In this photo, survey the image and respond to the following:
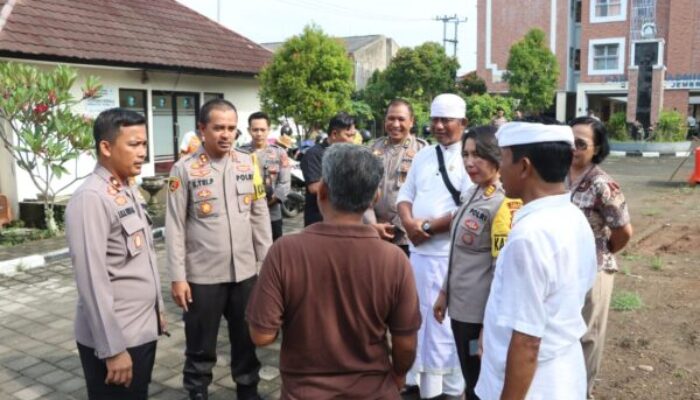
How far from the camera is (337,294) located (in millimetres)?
1825

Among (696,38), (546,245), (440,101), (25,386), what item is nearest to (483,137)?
(440,101)

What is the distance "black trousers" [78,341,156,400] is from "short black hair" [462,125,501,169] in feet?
5.83

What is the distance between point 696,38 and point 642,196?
21725 mm

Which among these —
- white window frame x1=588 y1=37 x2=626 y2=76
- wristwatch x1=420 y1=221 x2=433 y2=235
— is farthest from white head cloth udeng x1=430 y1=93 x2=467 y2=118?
white window frame x1=588 y1=37 x2=626 y2=76

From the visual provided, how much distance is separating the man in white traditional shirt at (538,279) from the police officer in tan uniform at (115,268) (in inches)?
57.1

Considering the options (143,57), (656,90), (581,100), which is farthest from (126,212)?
(581,100)

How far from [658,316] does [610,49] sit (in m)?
29.9

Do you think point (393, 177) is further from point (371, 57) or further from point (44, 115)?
point (371, 57)

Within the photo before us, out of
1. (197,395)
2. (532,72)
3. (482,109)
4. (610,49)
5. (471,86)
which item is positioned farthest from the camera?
(471,86)

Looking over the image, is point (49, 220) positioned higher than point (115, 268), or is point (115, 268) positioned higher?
point (115, 268)

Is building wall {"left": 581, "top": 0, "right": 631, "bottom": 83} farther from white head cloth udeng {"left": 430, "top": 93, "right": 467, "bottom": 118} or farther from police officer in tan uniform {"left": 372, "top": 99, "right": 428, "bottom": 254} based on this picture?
white head cloth udeng {"left": 430, "top": 93, "right": 467, "bottom": 118}

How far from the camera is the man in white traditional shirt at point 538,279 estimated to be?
1760 millimetres

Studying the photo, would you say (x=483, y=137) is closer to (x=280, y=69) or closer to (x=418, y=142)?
(x=418, y=142)

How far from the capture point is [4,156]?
9.14 m
